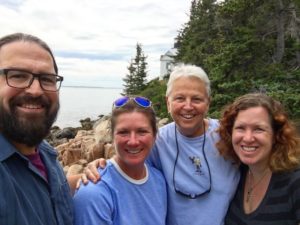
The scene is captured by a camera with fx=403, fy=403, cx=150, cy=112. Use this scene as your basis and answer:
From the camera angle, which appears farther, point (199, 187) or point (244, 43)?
point (244, 43)

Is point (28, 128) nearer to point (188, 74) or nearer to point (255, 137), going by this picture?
point (188, 74)

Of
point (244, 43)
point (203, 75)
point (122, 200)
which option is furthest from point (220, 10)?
point (122, 200)

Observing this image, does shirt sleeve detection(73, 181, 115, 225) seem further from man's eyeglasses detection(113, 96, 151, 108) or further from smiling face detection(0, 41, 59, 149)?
man's eyeglasses detection(113, 96, 151, 108)

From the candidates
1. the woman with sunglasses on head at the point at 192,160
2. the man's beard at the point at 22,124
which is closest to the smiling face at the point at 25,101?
the man's beard at the point at 22,124

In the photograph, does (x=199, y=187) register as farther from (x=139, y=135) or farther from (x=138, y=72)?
(x=138, y=72)

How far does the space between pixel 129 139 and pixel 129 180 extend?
31cm

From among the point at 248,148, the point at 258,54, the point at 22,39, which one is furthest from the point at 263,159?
the point at 258,54

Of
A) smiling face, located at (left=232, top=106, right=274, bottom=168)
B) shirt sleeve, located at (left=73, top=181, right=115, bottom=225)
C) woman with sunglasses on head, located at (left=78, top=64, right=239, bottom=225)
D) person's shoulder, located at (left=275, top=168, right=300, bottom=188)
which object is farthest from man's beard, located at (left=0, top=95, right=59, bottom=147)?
person's shoulder, located at (left=275, top=168, right=300, bottom=188)

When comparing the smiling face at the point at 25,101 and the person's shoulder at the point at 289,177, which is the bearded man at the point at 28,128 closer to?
the smiling face at the point at 25,101

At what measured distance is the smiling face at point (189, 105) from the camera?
369 cm

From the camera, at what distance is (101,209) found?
9.04 ft

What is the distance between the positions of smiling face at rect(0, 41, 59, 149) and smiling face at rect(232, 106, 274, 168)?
5.43 ft

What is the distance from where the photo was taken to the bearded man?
2393mm

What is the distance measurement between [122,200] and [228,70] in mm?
14540
